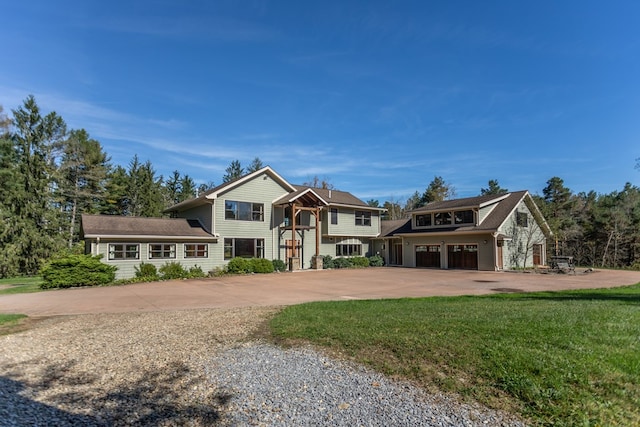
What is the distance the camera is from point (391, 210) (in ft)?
197

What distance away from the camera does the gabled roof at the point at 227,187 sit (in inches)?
959

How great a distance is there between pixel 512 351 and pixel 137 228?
70.0 feet

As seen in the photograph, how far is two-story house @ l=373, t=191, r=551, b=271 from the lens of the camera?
2541 centimetres

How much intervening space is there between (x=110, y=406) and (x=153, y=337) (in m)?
3.15

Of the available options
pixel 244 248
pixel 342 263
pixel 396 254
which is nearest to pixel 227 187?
pixel 244 248

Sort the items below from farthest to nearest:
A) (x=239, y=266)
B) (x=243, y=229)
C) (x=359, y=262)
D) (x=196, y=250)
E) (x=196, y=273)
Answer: (x=359, y=262) → (x=243, y=229) → (x=239, y=266) → (x=196, y=250) → (x=196, y=273)

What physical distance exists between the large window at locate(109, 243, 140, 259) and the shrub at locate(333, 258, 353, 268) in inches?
584

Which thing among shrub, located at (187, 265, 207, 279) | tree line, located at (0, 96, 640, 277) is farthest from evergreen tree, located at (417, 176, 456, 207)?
shrub, located at (187, 265, 207, 279)

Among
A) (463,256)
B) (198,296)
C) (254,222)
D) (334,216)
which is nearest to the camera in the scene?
(198,296)

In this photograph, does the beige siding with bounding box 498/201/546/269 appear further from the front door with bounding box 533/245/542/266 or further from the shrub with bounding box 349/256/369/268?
the shrub with bounding box 349/256/369/268

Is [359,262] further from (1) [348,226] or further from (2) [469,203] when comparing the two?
(2) [469,203]

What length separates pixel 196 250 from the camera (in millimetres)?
23312

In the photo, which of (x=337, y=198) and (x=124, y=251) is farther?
(x=337, y=198)

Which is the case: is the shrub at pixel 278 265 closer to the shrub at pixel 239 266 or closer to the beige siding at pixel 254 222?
the beige siding at pixel 254 222
